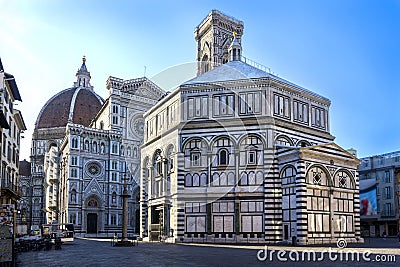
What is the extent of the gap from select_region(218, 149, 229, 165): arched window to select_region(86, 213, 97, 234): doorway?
120ft

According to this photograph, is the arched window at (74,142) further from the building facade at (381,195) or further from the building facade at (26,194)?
the building facade at (381,195)

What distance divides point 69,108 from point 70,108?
14.9 inches

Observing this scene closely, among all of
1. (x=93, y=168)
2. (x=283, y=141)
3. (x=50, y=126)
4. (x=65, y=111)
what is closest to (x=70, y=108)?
(x=65, y=111)

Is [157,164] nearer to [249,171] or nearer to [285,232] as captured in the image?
[249,171]

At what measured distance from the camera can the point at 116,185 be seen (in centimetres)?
7038

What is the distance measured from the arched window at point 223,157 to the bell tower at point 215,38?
122 ft

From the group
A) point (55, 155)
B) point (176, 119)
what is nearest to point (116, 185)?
point (55, 155)

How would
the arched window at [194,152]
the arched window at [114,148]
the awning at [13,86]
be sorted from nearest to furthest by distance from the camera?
the arched window at [194,152] < the awning at [13,86] < the arched window at [114,148]

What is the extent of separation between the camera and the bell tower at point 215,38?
2904 inches

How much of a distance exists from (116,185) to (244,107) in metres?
37.5

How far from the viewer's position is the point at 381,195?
2450 inches

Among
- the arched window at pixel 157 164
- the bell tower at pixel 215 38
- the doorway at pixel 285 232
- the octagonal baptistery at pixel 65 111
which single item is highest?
the bell tower at pixel 215 38

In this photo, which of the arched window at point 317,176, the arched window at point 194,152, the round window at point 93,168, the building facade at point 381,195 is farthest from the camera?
the round window at point 93,168

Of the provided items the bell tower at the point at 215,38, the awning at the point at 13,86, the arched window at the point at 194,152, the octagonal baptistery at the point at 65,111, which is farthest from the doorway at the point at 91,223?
the octagonal baptistery at the point at 65,111
